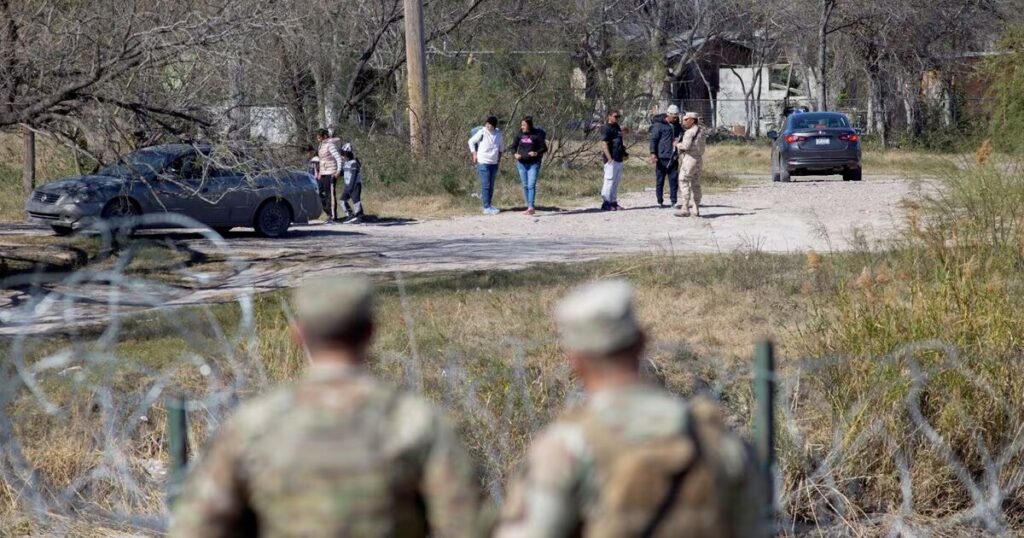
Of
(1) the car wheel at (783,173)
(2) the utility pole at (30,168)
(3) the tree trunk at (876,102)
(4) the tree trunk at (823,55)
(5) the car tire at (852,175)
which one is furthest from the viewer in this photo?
(3) the tree trunk at (876,102)

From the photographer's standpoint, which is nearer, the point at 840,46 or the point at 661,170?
the point at 661,170

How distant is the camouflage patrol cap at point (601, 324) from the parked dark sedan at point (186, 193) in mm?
11051

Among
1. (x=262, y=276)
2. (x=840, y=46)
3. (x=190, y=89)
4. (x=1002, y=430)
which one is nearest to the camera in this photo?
(x=1002, y=430)

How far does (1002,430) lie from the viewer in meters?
7.49

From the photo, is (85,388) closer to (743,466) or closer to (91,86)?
(91,86)

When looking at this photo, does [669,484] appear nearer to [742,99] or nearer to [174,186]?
[174,186]

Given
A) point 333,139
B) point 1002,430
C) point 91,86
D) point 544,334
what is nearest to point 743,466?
point 1002,430

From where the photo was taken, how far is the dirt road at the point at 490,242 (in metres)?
12.7

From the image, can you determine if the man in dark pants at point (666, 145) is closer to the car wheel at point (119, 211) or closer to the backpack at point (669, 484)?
the car wheel at point (119, 211)

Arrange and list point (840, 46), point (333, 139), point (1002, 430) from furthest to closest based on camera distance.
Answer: point (840, 46) → point (333, 139) → point (1002, 430)

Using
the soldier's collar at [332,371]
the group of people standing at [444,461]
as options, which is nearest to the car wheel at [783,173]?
the group of people standing at [444,461]

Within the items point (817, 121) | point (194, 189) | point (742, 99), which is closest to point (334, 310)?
point (194, 189)

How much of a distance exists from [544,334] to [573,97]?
17.8m

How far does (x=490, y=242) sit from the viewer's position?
17219 millimetres
